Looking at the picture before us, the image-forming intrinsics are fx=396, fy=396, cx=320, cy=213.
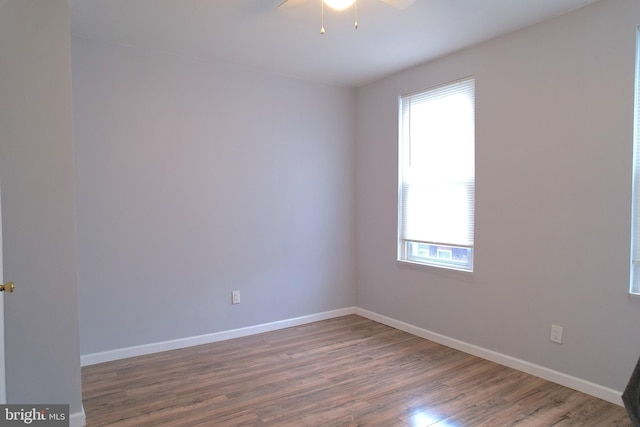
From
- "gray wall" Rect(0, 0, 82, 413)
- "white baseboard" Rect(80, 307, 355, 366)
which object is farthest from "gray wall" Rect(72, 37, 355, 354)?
"gray wall" Rect(0, 0, 82, 413)

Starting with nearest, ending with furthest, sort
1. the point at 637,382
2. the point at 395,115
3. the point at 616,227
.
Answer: the point at 637,382 < the point at 616,227 < the point at 395,115

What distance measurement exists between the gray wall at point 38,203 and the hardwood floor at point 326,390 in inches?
18.6

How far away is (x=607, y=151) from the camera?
2.50m

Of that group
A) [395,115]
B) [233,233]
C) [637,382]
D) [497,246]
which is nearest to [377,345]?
[497,246]

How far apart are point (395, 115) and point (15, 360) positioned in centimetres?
352

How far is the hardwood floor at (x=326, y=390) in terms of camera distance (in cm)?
233

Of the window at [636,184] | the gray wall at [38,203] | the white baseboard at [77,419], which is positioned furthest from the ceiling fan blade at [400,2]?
the white baseboard at [77,419]

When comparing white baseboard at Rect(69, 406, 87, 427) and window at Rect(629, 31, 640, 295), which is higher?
window at Rect(629, 31, 640, 295)

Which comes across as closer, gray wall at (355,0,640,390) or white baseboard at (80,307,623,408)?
gray wall at (355,0,640,390)

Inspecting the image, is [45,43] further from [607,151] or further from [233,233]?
[607,151]

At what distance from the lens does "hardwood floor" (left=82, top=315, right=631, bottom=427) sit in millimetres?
2332

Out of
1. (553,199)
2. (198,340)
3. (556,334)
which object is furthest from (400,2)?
(198,340)

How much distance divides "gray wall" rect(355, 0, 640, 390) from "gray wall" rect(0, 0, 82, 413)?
2.86m

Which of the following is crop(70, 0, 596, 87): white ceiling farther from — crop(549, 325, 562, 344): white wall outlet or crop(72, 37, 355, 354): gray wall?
crop(549, 325, 562, 344): white wall outlet
